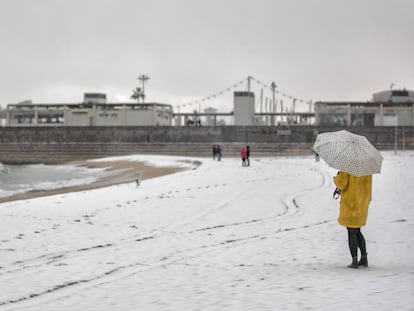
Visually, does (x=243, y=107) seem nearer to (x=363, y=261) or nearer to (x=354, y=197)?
(x=363, y=261)

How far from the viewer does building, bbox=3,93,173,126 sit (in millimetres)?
88000

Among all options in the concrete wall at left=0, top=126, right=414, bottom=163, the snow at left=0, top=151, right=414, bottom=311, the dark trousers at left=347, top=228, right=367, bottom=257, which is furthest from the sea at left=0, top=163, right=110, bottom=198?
the concrete wall at left=0, top=126, right=414, bottom=163

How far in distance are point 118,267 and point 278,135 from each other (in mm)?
64820

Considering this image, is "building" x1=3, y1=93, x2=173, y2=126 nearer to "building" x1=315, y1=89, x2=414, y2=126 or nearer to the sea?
"building" x1=315, y1=89, x2=414, y2=126

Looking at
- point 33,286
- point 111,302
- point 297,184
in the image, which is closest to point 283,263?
point 111,302

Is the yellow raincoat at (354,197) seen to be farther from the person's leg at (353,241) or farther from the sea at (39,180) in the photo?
the sea at (39,180)

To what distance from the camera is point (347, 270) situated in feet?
26.1

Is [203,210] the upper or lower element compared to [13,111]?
lower

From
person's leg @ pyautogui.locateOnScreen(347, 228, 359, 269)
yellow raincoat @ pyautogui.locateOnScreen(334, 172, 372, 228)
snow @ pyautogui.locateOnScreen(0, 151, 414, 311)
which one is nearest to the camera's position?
snow @ pyautogui.locateOnScreen(0, 151, 414, 311)

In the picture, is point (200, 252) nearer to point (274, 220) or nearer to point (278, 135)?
point (274, 220)

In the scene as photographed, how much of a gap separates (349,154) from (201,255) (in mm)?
3146

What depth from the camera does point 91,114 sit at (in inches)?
3533

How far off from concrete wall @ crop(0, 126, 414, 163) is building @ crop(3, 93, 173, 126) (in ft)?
36.9

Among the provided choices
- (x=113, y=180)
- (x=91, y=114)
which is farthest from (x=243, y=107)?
(x=113, y=180)
